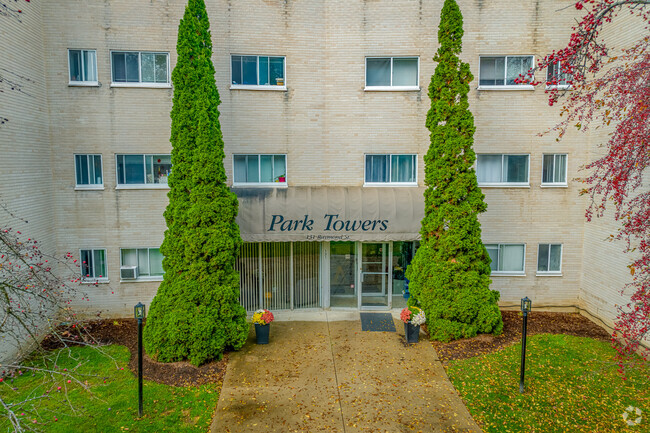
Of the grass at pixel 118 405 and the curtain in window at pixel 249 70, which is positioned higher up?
the curtain in window at pixel 249 70

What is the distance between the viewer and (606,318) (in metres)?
13.8

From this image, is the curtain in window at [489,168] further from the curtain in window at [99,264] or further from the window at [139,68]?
the curtain in window at [99,264]

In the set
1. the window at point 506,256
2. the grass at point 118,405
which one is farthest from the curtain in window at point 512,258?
the grass at point 118,405

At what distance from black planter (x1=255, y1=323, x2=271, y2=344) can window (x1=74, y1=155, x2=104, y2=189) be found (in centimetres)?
728

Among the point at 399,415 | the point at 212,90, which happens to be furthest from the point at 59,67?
the point at 399,415

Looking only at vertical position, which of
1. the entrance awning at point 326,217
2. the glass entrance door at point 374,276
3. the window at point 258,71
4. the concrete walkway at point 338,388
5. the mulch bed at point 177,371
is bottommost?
the concrete walkway at point 338,388

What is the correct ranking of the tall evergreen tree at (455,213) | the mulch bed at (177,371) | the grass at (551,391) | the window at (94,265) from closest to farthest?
the grass at (551,391), the mulch bed at (177,371), the tall evergreen tree at (455,213), the window at (94,265)

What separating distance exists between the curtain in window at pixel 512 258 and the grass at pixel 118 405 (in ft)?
35.5

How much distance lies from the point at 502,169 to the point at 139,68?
42.4ft

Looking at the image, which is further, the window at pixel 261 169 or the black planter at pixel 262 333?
the window at pixel 261 169

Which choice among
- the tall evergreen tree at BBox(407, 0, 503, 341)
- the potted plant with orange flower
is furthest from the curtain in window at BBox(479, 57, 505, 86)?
the potted plant with orange flower

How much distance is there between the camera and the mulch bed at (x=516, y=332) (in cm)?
1178

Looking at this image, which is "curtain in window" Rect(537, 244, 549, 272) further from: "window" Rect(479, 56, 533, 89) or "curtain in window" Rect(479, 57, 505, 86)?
"curtain in window" Rect(479, 57, 505, 86)

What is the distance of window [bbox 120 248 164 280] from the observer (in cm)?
1476
